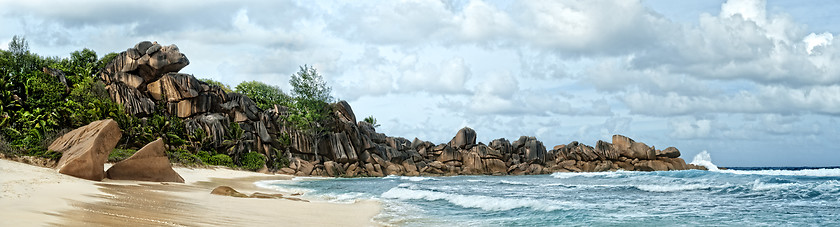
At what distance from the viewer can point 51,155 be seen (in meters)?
22.1

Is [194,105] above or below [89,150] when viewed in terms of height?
above

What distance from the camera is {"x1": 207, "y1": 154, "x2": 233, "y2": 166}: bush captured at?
1912 inches

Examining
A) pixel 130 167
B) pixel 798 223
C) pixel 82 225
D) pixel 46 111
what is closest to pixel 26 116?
pixel 46 111

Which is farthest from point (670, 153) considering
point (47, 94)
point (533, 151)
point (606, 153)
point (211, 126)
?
point (47, 94)

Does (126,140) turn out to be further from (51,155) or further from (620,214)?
(620,214)

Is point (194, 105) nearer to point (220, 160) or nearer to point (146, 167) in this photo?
point (220, 160)

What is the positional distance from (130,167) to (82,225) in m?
15.7

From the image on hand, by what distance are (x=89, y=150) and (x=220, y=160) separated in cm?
3076

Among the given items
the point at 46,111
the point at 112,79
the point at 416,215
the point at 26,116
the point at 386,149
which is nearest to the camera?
the point at 416,215

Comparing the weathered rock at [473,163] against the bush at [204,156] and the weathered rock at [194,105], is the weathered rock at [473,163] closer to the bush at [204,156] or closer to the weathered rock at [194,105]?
the weathered rock at [194,105]

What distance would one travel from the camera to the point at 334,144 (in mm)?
60312

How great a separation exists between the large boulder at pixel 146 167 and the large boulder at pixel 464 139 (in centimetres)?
5092

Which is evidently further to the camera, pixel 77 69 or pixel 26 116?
pixel 77 69

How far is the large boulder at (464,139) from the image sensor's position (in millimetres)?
72188
